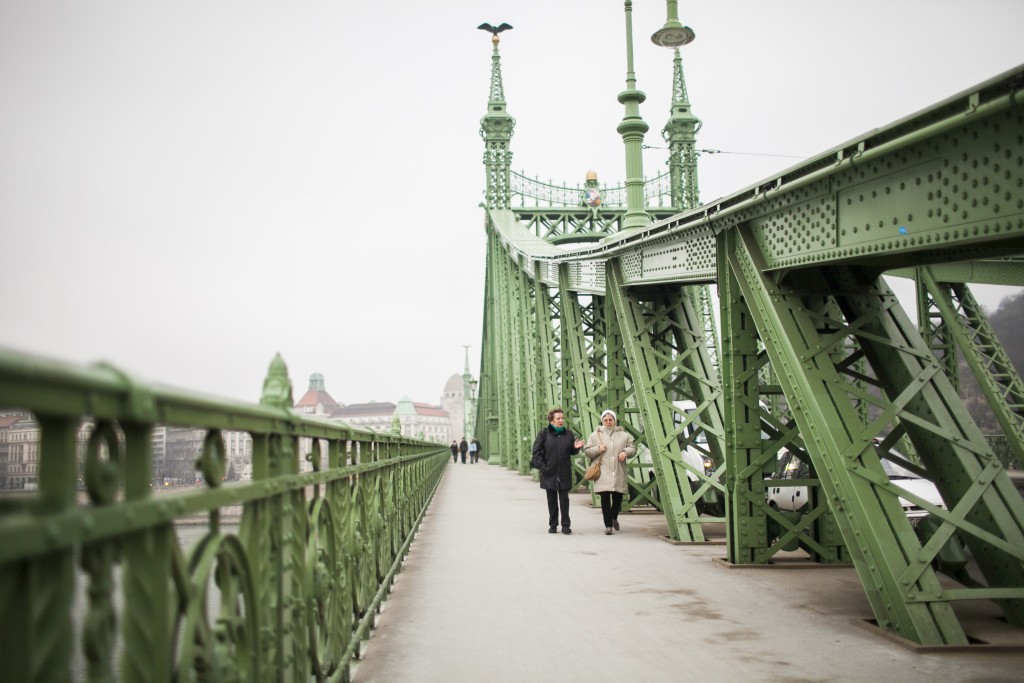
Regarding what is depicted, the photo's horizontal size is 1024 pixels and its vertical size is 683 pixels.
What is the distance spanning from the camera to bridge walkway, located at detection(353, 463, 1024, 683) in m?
4.70

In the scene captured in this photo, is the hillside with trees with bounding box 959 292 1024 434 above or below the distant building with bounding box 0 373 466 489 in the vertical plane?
above

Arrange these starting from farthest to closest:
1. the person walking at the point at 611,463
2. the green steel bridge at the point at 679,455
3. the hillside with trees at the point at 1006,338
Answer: the hillside with trees at the point at 1006,338 < the person walking at the point at 611,463 < the green steel bridge at the point at 679,455

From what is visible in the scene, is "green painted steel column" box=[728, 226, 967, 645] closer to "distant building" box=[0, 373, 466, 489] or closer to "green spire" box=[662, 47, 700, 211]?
"distant building" box=[0, 373, 466, 489]

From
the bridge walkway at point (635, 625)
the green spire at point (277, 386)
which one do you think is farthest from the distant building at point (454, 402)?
the green spire at point (277, 386)

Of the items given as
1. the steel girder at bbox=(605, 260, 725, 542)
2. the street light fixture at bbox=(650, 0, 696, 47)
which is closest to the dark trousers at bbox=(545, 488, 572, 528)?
the steel girder at bbox=(605, 260, 725, 542)

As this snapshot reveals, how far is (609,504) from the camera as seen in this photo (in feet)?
36.7

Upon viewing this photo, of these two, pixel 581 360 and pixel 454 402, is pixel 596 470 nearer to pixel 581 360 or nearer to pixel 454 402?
pixel 581 360

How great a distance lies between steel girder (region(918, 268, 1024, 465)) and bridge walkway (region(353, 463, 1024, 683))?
9.61 meters

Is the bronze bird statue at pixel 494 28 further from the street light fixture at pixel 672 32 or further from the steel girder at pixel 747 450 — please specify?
the steel girder at pixel 747 450

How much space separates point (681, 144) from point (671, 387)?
26677mm

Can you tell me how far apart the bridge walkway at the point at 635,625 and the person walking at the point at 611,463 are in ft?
4.71

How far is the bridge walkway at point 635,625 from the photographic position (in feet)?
15.4

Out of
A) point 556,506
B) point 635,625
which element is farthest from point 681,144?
point 635,625

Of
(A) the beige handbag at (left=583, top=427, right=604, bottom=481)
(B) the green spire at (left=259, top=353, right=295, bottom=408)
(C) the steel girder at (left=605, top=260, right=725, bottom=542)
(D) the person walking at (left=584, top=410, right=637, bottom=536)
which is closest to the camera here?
(B) the green spire at (left=259, top=353, right=295, bottom=408)
